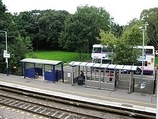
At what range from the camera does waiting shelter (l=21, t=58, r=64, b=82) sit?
22.3 m

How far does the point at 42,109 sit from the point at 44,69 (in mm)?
8178

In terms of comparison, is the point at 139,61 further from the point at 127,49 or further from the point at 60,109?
the point at 60,109

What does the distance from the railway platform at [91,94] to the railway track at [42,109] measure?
1965 mm

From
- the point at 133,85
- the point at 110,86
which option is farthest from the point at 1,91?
the point at 133,85

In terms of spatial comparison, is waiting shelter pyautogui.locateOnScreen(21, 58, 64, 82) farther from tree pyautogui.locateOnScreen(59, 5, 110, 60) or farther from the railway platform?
tree pyautogui.locateOnScreen(59, 5, 110, 60)

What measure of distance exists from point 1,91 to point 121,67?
11.0 meters

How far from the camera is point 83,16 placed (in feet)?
146

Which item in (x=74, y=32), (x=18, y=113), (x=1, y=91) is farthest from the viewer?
(x=74, y=32)

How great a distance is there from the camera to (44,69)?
76.0 feet

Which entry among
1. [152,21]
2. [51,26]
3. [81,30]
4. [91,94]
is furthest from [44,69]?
[51,26]

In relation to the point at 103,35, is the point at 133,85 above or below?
below

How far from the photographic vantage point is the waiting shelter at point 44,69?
22344 mm

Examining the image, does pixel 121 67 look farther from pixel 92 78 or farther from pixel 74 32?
pixel 74 32

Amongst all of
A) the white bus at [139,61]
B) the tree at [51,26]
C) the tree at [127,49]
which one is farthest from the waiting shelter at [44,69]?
the tree at [51,26]
